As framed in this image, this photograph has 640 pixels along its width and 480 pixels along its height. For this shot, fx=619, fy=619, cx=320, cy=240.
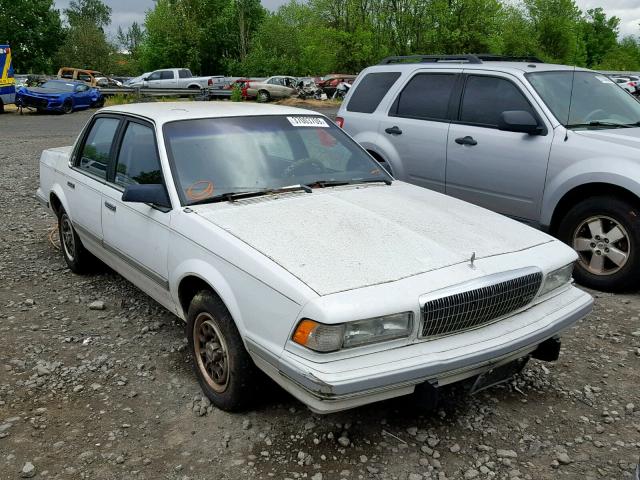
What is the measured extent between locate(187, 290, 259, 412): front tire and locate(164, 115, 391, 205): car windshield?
71 cm

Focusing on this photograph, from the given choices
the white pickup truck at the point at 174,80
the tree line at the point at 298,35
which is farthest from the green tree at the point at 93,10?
the white pickup truck at the point at 174,80

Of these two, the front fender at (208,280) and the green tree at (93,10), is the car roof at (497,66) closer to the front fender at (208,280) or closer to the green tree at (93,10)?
the front fender at (208,280)

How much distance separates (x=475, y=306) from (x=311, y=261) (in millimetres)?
807

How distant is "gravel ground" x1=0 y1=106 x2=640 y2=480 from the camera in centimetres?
296

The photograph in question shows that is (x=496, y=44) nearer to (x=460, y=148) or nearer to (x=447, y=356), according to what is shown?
(x=460, y=148)

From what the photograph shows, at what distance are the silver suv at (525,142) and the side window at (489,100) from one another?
0.03 ft

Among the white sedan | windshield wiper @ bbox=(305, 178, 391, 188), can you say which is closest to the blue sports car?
the white sedan

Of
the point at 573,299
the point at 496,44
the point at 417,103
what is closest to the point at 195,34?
the point at 496,44

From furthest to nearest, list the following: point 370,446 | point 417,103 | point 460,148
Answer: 1. point 417,103
2. point 460,148
3. point 370,446

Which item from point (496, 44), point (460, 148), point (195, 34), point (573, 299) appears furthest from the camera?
point (195, 34)

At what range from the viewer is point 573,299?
11.4 ft

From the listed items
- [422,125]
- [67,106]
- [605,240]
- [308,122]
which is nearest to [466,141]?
[422,125]

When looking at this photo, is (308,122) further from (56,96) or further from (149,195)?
(56,96)

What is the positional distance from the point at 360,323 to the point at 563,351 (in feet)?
6.97
